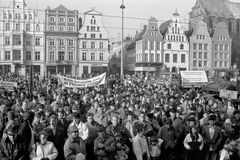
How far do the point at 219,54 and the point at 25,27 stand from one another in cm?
3718

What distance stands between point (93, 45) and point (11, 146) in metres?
50.1

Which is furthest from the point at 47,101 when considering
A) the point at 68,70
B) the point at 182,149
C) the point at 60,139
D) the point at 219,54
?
the point at 219,54

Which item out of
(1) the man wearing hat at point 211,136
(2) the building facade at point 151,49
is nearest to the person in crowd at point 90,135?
(1) the man wearing hat at point 211,136

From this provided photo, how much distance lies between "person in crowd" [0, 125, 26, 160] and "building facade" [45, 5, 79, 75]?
48362 mm

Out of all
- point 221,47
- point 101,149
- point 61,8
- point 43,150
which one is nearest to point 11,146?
point 43,150

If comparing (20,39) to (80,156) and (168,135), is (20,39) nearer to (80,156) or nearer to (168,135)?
(168,135)

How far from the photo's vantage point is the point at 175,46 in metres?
58.5

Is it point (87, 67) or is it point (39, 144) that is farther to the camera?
point (87, 67)

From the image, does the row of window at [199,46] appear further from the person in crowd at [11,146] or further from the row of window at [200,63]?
the person in crowd at [11,146]

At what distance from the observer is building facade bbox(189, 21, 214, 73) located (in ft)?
195

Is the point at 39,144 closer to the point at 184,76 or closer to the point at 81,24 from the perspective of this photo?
the point at 184,76

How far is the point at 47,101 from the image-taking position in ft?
39.7

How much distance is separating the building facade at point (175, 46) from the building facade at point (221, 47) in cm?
623

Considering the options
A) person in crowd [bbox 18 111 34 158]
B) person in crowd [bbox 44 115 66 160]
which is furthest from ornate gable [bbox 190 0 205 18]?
person in crowd [bbox 18 111 34 158]
